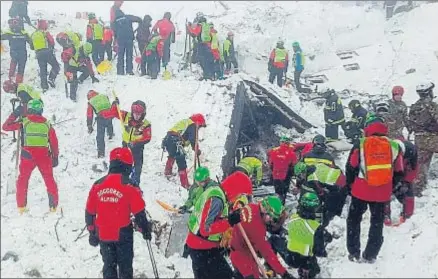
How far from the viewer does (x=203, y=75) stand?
14.9 metres

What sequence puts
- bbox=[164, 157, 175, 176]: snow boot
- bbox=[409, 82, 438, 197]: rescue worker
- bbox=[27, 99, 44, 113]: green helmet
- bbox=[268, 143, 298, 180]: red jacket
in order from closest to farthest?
bbox=[27, 99, 44, 113]: green helmet < bbox=[409, 82, 438, 197]: rescue worker < bbox=[268, 143, 298, 180]: red jacket < bbox=[164, 157, 175, 176]: snow boot

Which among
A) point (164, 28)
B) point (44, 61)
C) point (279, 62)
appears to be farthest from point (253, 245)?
point (279, 62)

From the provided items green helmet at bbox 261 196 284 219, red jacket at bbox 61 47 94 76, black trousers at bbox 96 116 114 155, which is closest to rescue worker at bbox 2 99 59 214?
black trousers at bbox 96 116 114 155

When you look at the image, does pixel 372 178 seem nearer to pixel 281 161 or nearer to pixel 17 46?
pixel 281 161

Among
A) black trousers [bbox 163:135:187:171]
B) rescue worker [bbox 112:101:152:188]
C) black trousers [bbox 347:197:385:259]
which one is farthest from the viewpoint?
black trousers [bbox 163:135:187:171]

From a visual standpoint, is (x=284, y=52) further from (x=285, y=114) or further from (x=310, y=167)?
(x=310, y=167)

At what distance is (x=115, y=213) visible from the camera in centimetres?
597

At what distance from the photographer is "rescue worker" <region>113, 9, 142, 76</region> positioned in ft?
45.0

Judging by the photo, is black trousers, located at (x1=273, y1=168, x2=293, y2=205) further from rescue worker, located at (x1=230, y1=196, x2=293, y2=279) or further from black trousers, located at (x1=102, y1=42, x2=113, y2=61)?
black trousers, located at (x1=102, y1=42, x2=113, y2=61)

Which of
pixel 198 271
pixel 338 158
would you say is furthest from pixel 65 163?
pixel 338 158

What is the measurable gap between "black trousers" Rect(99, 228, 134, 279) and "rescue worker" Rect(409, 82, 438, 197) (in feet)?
17.9

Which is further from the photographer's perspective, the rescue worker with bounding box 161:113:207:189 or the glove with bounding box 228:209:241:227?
the rescue worker with bounding box 161:113:207:189

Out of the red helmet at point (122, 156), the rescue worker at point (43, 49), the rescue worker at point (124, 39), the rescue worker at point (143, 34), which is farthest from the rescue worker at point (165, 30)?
the red helmet at point (122, 156)

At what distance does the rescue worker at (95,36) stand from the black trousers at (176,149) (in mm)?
5540
